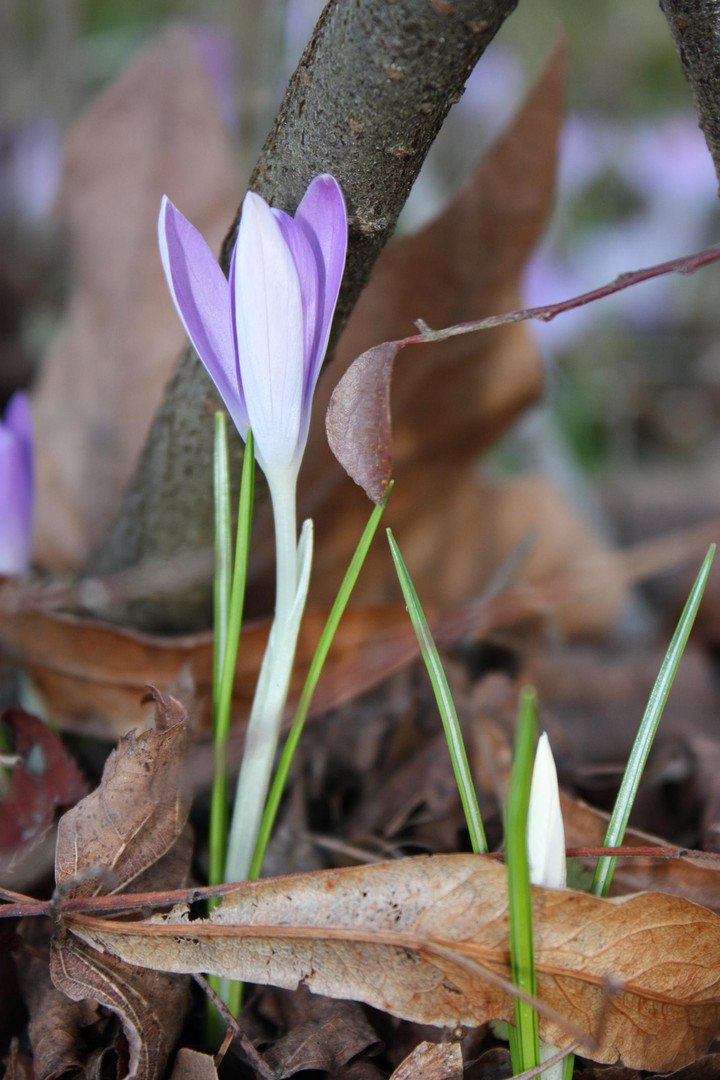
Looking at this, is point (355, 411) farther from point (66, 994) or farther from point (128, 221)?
point (128, 221)

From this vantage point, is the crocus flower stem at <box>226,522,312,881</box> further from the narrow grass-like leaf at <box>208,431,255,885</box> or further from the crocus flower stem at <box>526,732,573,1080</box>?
the crocus flower stem at <box>526,732,573,1080</box>

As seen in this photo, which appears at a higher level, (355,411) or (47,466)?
(355,411)

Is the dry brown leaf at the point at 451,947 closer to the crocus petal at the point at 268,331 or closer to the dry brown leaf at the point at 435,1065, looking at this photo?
the dry brown leaf at the point at 435,1065

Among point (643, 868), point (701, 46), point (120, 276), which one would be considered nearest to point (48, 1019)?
point (643, 868)

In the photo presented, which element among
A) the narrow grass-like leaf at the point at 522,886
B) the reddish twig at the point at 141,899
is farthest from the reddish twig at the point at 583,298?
the reddish twig at the point at 141,899

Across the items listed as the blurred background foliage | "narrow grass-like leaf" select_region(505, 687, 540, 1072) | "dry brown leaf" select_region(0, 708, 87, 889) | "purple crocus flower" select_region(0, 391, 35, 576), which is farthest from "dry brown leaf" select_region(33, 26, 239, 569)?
"narrow grass-like leaf" select_region(505, 687, 540, 1072)

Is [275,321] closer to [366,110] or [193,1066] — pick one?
[366,110]

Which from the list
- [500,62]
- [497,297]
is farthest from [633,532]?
[500,62]

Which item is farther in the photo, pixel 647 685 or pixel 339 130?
pixel 647 685
